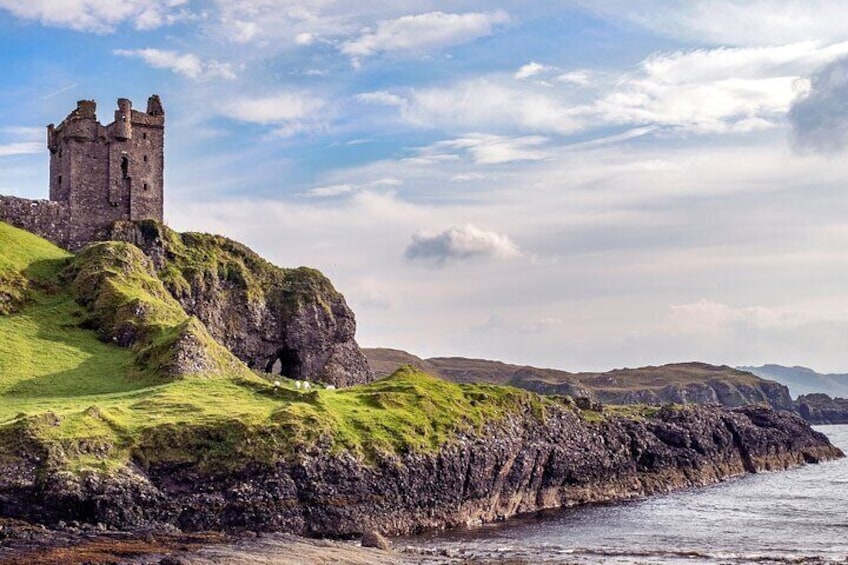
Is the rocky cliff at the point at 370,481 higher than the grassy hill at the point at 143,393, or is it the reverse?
the grassy hill at the point at 143,393

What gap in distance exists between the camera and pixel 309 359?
112062 mm

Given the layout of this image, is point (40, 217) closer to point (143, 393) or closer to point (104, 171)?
point (104, 171)

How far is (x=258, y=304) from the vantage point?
10869 cm

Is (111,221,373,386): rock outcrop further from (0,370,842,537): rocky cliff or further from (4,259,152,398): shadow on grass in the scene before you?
(0,370,842,537): rocky cliff

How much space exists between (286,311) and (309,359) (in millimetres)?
6320

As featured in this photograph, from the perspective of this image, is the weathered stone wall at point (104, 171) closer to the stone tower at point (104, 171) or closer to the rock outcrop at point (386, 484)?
the stone tower at point (104, 171)

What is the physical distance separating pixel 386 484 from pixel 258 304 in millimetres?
50554

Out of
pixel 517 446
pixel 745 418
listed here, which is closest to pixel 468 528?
pixel 517 446

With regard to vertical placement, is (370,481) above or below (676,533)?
above

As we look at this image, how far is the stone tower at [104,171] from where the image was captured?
103812mm

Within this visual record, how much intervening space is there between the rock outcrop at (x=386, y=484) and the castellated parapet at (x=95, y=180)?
5246cm

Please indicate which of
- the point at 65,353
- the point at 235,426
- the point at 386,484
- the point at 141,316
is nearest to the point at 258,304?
the point at 141,316

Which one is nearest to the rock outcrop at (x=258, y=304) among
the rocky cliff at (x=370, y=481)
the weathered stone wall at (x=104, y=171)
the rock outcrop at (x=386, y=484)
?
the weathered stone wall at (x=104, y=171)

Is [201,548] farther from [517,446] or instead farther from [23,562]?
[517,446]
